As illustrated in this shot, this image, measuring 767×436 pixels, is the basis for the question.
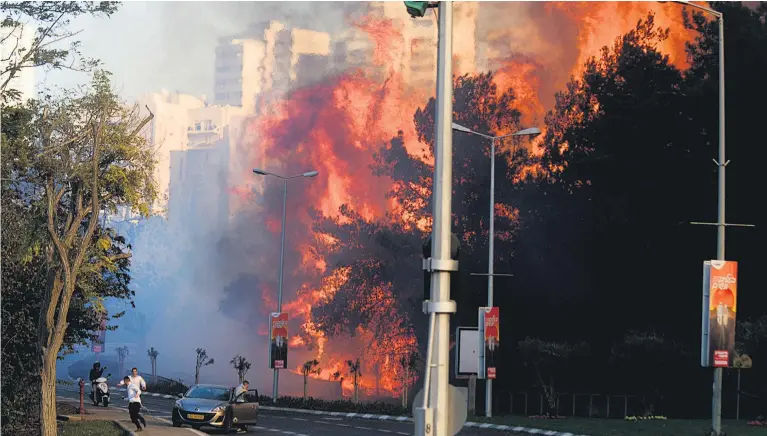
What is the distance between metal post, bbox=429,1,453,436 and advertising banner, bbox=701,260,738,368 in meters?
15.9

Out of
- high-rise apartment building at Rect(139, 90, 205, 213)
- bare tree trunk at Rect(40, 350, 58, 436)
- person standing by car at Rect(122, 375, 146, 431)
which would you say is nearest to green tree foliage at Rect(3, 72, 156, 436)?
bare tree trunk at Rect(40, 350, 58, 436)

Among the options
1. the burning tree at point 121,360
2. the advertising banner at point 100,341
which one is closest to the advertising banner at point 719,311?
the advertising banner at point 100,341

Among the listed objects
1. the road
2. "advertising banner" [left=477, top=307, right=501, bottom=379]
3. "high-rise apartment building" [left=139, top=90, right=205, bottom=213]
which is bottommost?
the road

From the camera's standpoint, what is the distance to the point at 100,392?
5378 centimetres

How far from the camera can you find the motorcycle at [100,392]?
5322 centimetres

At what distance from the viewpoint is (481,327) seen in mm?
45500

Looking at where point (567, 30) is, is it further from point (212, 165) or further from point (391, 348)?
point (212, 165)

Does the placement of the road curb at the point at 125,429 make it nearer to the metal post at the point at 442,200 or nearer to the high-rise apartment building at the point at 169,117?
the metal post at the point at 442,200

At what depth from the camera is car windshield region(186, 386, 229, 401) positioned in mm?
39250

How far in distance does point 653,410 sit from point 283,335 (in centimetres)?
1904

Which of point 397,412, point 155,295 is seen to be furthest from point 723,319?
point 155,295

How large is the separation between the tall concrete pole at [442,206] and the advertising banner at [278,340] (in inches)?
1725

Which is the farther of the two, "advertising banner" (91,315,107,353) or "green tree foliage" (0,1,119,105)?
"advertising banner" (91,315,107,353)

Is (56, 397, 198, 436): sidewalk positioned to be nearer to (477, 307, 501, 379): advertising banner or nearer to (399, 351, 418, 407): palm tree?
(477, 307, 501, 379): advertising banner
